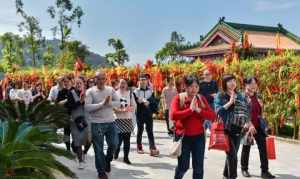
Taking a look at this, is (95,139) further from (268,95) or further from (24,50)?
(24,50)

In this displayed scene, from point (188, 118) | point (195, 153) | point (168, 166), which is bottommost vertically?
point (168, 166)

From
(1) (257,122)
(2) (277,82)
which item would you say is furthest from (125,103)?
(2) (277,82)

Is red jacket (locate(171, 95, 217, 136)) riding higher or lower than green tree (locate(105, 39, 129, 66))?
lower

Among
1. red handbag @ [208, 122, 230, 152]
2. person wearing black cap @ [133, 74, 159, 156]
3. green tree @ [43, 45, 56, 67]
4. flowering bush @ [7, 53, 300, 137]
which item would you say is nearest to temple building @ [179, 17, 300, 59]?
flowering bush @ [7, 53, 300, 137]

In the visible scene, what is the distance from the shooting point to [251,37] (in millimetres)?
33156

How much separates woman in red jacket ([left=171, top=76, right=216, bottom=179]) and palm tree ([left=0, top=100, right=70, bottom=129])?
8.28 feet

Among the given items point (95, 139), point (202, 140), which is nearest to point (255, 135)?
point (202, 140)

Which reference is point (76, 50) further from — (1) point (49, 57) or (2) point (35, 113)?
(2) point (35, 113)

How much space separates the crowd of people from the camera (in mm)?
6734

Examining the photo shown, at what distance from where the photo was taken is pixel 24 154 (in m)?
5.54

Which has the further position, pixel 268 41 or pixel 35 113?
pixel 268 41

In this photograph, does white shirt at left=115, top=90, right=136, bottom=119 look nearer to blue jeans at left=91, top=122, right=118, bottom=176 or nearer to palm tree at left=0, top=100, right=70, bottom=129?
palm tree at left=0, top=100, right=70, bottom=129

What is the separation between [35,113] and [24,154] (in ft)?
10.3

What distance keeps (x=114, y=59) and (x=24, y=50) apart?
12.7 meters
